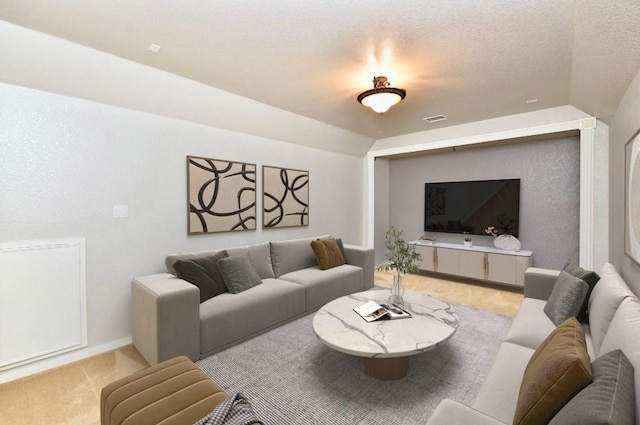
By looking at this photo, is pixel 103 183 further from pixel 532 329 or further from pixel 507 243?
pixel 507 243

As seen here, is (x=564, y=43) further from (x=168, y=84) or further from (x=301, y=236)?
(x=301, y=236)

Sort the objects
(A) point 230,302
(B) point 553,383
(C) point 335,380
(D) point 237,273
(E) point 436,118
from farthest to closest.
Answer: (E) point 436,118, (D) point 237,273, (A) point 230,302, (C) point 335,380, (B) point 553,383

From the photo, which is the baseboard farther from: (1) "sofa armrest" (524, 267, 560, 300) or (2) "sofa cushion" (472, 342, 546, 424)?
(1) "sofa armrest" (524, 267, 560, 300)

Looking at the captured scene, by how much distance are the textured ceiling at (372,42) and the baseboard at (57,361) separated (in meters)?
2.55

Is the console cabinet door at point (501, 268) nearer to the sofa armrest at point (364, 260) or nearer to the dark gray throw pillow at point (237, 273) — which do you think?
the sofa armrest at point (364, 260)

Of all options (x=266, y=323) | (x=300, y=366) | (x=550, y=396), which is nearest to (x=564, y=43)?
(x=550, y=396)

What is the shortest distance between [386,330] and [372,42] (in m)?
2.21

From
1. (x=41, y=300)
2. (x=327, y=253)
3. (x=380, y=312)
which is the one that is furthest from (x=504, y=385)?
(x=41, y=300)

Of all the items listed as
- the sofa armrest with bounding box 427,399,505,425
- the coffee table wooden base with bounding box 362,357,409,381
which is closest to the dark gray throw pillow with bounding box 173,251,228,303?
the coffee table wooden base with bounding box 362,357,409,381

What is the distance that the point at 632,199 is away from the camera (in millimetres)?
2043

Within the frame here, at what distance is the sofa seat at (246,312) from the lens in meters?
2.50

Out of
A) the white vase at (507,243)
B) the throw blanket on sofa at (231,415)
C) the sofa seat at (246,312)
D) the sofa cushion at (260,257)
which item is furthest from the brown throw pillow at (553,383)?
the white vase at (507,243)

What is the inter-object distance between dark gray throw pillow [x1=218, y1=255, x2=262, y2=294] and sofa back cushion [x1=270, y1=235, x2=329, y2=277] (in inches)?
23.3

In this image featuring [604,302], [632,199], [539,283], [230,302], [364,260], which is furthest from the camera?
[364,260]
